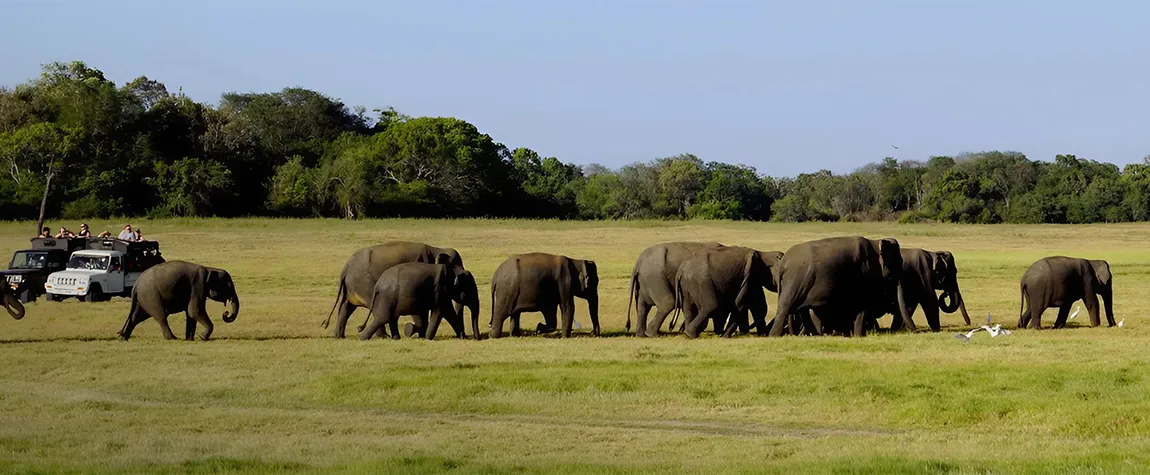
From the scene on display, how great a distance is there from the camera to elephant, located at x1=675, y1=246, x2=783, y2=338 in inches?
1072

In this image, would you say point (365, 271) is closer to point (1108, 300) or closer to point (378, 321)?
point (378, 321)

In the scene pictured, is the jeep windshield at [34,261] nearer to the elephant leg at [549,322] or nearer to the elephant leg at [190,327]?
the elephant leg at [190,327]

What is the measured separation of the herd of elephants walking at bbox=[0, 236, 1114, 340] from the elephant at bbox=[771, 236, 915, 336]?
21 millimetres

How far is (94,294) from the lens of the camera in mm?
34375

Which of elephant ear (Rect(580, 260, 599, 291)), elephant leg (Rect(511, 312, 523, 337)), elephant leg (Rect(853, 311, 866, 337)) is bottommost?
elephant leg (Rect(511, 312, 523, 337))

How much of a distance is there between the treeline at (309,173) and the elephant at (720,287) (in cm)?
4797

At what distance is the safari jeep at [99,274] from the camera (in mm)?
34188

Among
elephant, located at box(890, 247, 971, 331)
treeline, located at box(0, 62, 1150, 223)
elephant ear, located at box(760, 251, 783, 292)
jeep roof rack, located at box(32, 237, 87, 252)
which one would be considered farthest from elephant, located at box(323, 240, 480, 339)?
treeline, located at box(0, 62, 1150, 223)

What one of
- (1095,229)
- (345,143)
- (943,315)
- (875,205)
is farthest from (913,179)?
(943,315)

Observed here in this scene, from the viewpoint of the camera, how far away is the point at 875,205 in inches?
4828

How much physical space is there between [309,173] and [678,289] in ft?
188

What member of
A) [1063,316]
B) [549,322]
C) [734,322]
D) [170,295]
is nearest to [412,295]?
[549,322]

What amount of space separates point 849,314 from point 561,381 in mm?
9158

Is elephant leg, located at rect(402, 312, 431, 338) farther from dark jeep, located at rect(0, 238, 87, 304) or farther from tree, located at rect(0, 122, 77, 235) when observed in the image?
tree, located at rect(0, 122, 77, 235)
